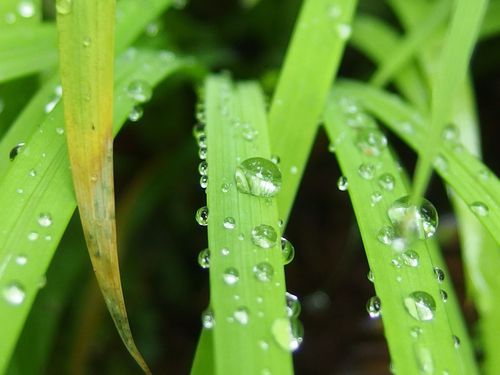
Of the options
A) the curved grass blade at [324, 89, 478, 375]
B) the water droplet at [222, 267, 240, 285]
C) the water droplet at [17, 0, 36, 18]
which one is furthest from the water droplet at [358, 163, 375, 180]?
the water droplet at [17, 0, 36, 18]

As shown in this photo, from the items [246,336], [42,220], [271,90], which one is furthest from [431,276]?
[271,90]

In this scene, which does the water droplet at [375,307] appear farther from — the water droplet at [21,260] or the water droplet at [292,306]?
the water droplet at [21,260]

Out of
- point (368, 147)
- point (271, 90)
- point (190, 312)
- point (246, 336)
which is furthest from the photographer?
point (190, 312)

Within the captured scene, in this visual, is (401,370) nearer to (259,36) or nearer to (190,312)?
(190,312)

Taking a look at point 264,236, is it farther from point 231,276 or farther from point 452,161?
point 452,161

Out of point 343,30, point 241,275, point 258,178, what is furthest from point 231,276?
point 343,30

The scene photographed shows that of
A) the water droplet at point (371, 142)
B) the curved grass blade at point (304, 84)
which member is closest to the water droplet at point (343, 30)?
the curved grass blade at point (304, 84)
